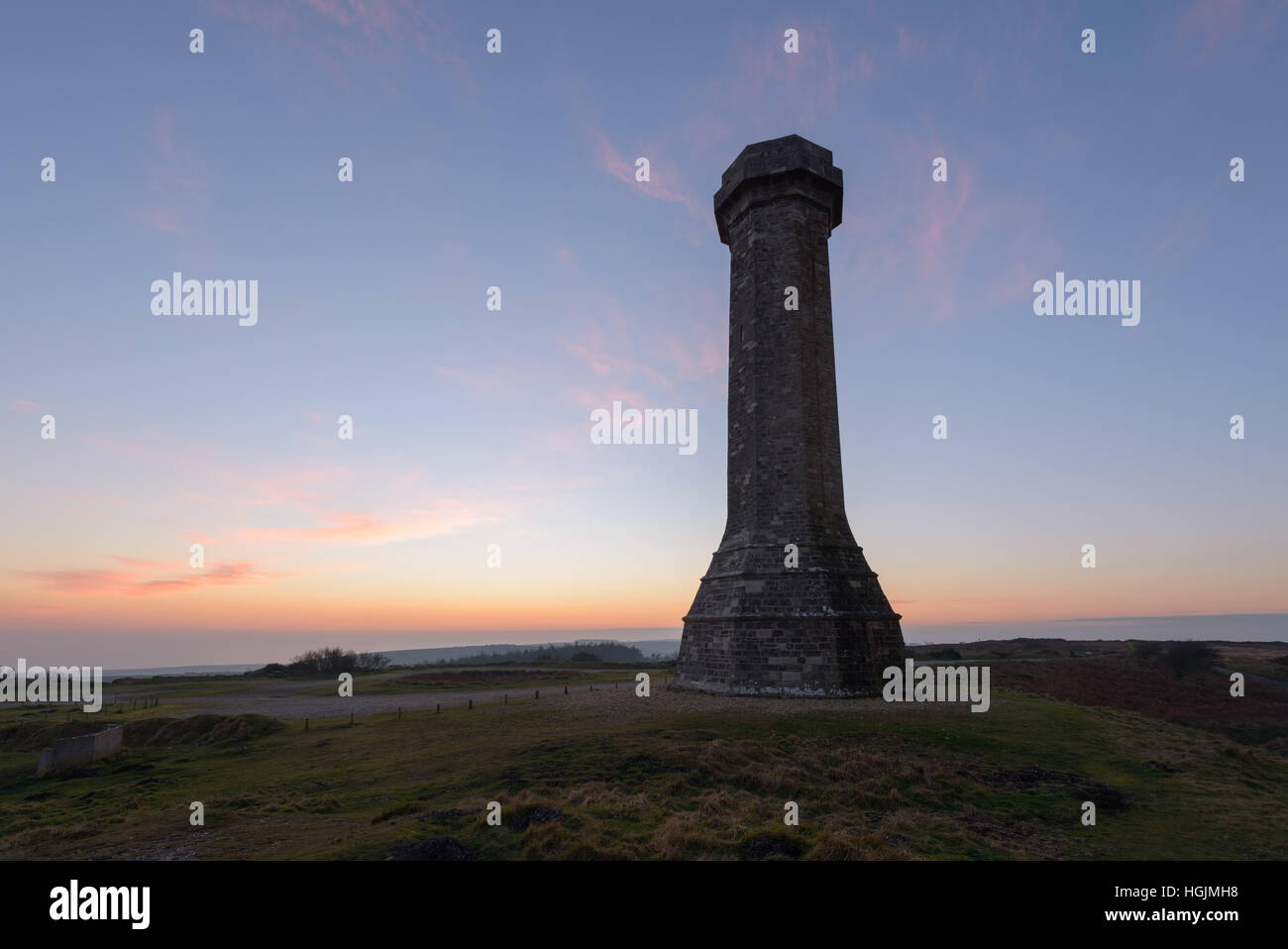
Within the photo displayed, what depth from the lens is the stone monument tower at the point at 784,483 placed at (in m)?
22.9

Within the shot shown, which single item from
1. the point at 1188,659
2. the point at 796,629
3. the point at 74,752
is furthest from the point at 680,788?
the point at 1188,659

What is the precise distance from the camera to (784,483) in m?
25.5

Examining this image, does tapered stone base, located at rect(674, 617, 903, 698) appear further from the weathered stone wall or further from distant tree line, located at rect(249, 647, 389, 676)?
distant tree line, located at rect(249, 647, 389, 676)

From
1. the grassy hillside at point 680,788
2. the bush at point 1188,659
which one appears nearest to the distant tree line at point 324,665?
the grassy hillside at point 680,788

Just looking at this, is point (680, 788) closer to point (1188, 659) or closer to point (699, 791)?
point (699, 791)

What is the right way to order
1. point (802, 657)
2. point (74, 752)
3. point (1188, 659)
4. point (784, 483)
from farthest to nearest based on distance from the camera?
point (1188, 659) < point (784, 483) < point (802, 657) < point (74, 752)

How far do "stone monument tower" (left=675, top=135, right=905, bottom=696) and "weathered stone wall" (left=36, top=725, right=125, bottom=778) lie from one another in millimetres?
20568

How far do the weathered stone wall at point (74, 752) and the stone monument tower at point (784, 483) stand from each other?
810 inches

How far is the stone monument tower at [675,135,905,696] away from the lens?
22.9 metres

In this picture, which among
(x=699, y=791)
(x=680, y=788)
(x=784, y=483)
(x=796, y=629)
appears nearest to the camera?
(x=699, y=791)

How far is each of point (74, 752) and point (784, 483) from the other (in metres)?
26.1
